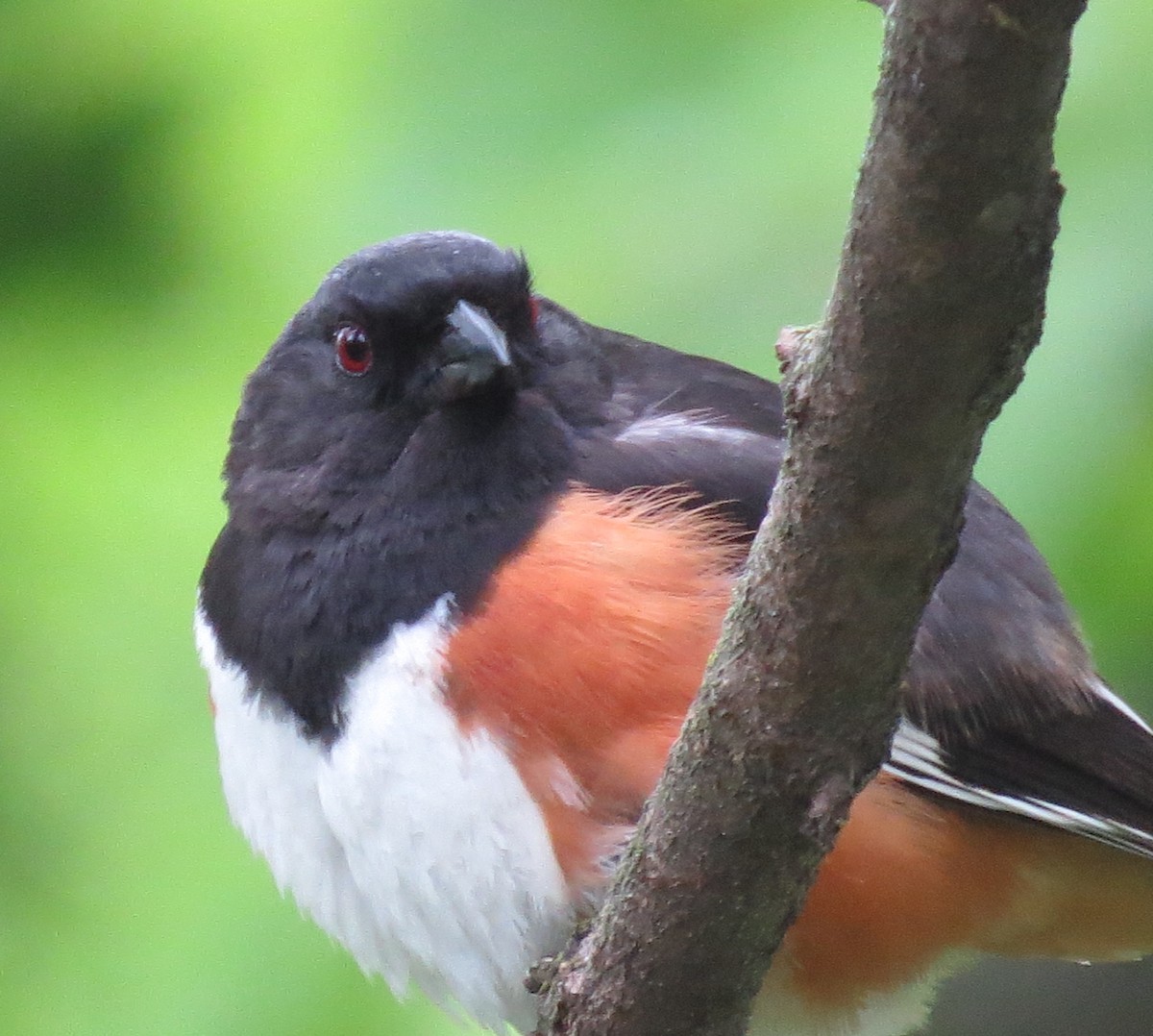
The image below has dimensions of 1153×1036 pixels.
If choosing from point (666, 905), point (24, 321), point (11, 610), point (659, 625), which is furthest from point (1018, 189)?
point (11, 610)

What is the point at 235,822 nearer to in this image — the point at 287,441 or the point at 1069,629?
the point at 287,441

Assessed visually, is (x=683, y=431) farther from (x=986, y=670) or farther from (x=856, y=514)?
(x=856, y=514)

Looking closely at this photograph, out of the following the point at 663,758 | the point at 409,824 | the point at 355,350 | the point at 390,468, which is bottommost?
the point at 409,824

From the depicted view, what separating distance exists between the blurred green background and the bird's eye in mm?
249

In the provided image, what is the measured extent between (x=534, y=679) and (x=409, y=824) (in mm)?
300

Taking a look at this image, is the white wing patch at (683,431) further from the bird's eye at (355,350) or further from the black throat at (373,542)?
the bird's eye at (355,350)

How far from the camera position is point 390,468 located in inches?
111

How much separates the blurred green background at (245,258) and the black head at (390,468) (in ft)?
0.85

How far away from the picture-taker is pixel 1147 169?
2.60m

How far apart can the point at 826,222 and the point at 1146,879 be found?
1165mm

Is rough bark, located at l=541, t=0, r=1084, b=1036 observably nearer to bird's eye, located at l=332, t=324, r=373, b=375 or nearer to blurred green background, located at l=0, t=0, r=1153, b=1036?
blurred green background, located at l=0, t=0, r=1153, b=1036

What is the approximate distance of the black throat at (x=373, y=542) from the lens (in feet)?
8.71

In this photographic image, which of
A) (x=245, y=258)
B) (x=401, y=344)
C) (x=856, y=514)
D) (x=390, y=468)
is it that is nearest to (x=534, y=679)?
(x=390, y=468)

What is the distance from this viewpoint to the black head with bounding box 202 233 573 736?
2674 mm
